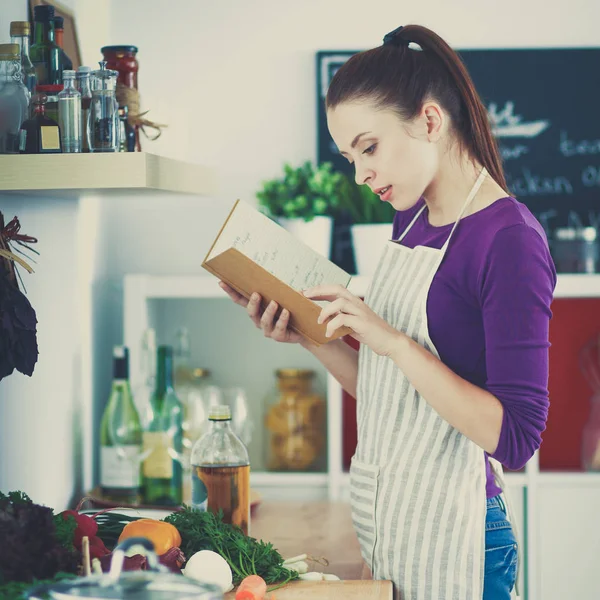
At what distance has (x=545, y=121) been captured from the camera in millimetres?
2545

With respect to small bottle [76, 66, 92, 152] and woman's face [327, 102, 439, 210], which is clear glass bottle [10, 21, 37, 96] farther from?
woman's face [327, 102, 439, 210]

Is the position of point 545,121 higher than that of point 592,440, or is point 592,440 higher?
point 545,121

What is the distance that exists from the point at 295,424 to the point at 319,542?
0.55 m

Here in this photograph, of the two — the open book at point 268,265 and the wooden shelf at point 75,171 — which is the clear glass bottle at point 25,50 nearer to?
the wooden shelf at point 75,171

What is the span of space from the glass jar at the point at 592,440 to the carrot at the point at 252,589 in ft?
4.44

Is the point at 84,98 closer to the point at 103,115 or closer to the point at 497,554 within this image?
the point at 103,115

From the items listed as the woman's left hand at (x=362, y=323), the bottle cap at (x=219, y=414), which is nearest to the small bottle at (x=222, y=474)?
the bottle cap at (x=219, y=414)

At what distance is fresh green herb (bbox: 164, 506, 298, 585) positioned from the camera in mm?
1387

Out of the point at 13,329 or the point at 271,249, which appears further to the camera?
the point at 271,249

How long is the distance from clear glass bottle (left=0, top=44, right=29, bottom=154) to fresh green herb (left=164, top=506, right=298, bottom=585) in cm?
64

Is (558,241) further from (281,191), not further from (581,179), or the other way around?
(281,191)

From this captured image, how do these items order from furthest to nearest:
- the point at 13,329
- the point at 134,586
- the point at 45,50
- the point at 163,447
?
1. the point at 163,447
2. the point at 45,50
3. the point at 13,329
4. the point at 134,586

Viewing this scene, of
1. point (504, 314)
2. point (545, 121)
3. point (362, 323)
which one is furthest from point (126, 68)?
point (545, 121)

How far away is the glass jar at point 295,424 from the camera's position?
239 cm
